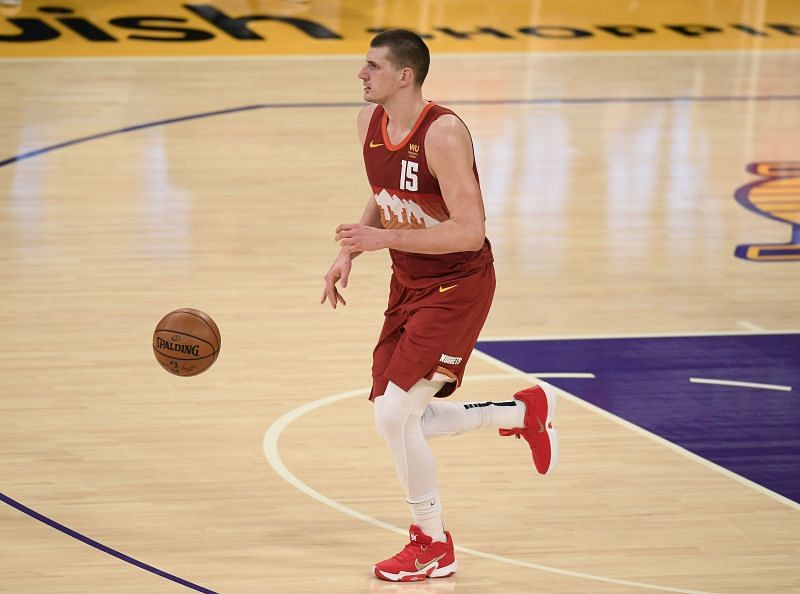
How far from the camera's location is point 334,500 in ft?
20.7

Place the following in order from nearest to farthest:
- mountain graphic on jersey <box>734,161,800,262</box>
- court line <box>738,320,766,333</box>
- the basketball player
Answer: the basketball player → court line <box>738,320,766,333</box> → mountain graphic on jersey <box>734,161,800,262</box>

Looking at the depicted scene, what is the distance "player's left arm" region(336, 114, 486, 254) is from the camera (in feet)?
17.4

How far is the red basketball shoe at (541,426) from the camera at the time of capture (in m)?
6.00

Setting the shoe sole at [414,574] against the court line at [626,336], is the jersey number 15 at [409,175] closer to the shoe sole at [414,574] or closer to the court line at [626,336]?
the shoe sole at [414,574]

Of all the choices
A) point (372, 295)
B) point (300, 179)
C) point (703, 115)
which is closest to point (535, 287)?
point (372, 295)

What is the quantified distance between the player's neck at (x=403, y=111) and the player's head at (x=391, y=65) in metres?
0.04

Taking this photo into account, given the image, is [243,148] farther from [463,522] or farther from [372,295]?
[463,522]

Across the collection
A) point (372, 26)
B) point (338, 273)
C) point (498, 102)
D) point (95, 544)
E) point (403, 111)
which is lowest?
point (95, 544)

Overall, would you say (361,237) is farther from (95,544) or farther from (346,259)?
(95,544)

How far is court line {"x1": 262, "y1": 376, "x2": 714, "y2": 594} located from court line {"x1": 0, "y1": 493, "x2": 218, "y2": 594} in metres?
0.86

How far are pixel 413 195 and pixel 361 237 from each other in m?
0.36

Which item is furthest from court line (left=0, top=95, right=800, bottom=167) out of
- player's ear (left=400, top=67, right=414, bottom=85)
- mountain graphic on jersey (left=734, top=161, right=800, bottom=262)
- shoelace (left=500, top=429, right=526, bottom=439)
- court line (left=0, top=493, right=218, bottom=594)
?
player's ear (left=400, top=67, right=414, bottom=85)

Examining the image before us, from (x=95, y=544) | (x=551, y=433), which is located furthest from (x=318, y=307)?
(x=95, y=544)

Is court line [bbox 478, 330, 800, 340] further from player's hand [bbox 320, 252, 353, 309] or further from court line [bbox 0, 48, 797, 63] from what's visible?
court line [bbox 0, 48, 797, 63]
